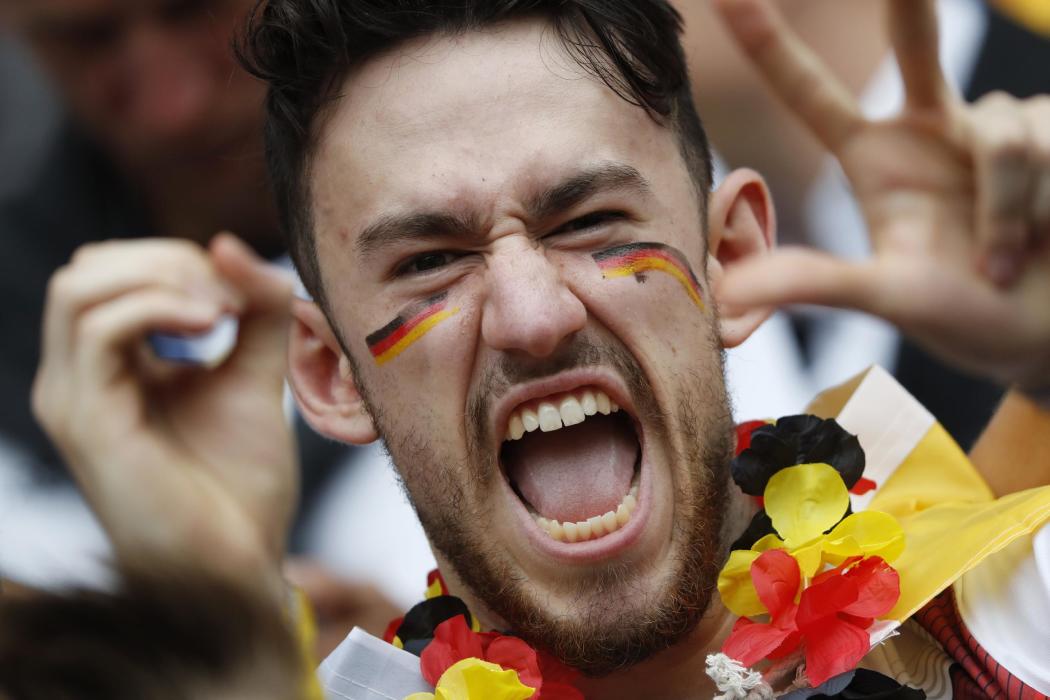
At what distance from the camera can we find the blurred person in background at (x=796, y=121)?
4.99m

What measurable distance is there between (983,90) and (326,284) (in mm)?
3268

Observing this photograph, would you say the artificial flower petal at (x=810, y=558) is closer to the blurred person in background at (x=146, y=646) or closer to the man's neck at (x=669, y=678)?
the man's neck at (x=669, y=678)

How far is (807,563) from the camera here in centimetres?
233

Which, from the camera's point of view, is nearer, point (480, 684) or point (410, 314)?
point (480, 684)

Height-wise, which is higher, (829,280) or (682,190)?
(829,280)

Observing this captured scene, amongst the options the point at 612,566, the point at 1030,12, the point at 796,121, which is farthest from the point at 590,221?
the point at 1030,12

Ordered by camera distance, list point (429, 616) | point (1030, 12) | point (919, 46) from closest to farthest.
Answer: point (919, 46)
point (429, 616)
point (1030, 12)

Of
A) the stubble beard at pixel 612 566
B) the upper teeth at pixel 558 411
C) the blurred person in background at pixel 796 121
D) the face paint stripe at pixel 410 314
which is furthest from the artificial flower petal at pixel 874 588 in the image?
the blurred person in background at pixel 796 121

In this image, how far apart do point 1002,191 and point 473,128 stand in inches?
34.9

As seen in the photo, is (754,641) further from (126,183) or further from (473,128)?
(126,183)

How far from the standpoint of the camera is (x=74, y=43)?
14.4 feet

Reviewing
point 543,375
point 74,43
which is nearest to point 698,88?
point 74,43

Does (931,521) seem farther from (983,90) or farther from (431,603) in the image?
(983,90)

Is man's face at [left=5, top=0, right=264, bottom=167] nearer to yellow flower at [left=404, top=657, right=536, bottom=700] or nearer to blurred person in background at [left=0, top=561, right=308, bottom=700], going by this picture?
yellow flower at [left=404, top=657, right=536, bottom=700]
